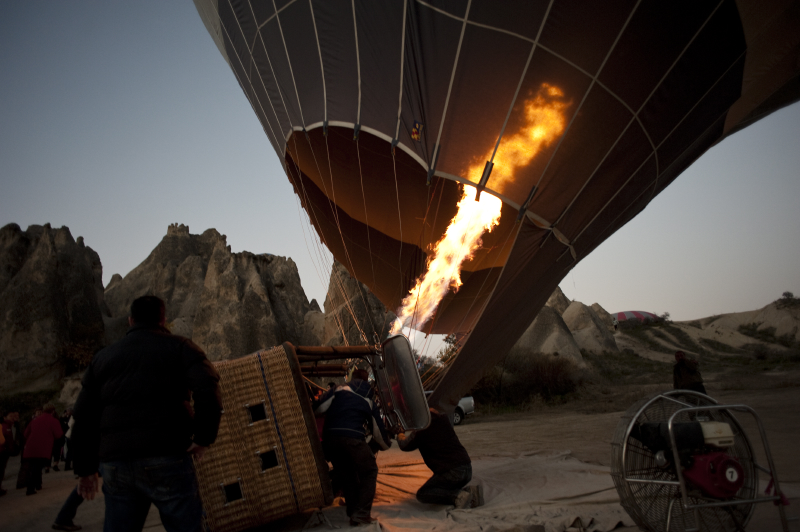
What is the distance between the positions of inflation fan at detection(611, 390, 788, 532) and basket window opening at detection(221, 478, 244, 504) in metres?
2.38

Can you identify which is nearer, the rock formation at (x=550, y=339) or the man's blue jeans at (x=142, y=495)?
the man's blue jeans at (x=142, y=495)

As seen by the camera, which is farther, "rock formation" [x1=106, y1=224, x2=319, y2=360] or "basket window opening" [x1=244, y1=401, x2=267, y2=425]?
"rock formation" [x1=106, y1=224, x2=319, y2=360]

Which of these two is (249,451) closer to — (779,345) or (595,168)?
(595,168)

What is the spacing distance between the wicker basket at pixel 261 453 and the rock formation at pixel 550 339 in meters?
22.3

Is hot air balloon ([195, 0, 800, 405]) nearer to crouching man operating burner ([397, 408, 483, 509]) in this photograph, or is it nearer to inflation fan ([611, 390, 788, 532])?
crouching man operating burner ([397, 408, 483, 509])

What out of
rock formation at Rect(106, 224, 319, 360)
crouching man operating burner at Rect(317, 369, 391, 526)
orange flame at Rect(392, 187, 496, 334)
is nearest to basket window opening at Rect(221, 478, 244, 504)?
crouching man operating burner at Rect(317, 369, 391, 526)

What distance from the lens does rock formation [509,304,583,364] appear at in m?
25.5

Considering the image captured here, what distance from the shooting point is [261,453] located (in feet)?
11.3

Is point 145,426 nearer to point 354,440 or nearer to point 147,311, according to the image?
point 147,311

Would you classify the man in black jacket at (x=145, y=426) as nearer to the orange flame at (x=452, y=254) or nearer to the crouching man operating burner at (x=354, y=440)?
the crouching man operating burner at (x=354, y=440)

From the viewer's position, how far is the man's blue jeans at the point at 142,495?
1988 mm

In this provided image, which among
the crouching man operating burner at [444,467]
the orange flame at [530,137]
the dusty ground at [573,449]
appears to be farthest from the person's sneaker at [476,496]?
the orange flame at [530,137]

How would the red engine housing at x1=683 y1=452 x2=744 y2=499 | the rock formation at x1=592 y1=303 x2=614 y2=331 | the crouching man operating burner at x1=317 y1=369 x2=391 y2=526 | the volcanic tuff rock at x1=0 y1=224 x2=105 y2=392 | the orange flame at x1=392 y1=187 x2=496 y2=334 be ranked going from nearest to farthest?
the red engine housing at x1=683 y1=452 x2=744 y2=499 < the crouching man operating burner at x1=317 y1=369 x2=391 y2=526 < the orange flame at x1=392 y1=187 x2=496 y2=334 < the volcanic tuff rock at x1=0 y1=224 x2=105 y2=392 < the rock formation at x1=592 y1=303 x2=614 y2=331

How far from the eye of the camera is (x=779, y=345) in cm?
3438
